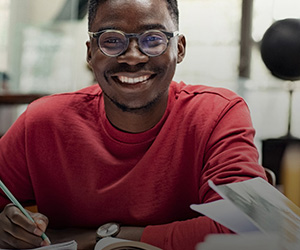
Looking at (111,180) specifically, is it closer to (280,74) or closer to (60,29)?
(280,74)

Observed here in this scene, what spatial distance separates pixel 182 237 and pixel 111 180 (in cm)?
34

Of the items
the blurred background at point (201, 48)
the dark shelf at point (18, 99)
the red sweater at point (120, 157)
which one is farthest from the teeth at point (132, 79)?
the blurred background at point (201, 48)

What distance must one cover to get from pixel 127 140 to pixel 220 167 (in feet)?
0.91

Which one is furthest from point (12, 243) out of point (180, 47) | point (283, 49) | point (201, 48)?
point (201, 48)

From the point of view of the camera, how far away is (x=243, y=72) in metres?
4.16

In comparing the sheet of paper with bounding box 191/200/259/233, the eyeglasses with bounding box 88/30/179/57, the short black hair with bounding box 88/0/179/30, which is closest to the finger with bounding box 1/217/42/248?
the sheet of paper with bounding box 191/200/259/233

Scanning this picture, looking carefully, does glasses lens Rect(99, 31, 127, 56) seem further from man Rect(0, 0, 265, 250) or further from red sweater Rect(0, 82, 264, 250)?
red sweater Rect(0, 82, 264, 250)

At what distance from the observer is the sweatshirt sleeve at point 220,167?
892 mm

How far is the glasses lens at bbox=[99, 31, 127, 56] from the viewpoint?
43.8 inches

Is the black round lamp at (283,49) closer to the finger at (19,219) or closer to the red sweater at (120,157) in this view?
the red sweater at (120,157)

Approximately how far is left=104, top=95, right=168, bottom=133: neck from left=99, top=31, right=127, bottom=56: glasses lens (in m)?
0.16

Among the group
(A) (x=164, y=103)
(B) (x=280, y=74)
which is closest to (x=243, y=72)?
(B) (x=280, y=74)

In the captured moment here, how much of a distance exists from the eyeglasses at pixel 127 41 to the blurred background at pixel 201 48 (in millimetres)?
3061

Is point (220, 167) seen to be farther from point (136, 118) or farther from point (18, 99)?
point (18, 99)
